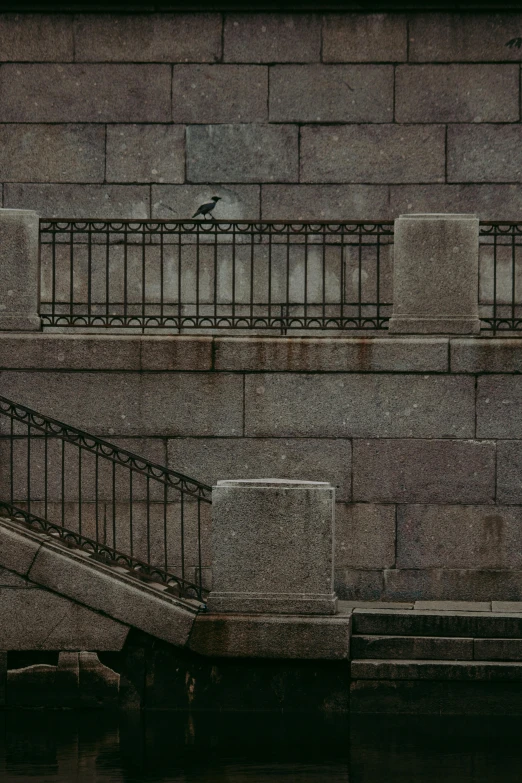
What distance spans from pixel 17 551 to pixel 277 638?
2254 mm

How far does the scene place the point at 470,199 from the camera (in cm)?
1606

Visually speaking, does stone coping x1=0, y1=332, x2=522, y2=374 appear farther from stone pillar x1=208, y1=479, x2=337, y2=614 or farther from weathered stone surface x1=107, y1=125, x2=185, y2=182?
weathered stone surface x1=107, y1=125, x2=185, y2=182

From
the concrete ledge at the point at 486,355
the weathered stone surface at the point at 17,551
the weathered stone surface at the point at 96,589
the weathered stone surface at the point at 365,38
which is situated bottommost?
the weathered stone surface at the point at 96,589

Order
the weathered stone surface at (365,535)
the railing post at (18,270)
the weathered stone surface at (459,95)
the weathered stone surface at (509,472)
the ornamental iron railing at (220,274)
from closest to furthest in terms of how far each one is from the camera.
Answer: the weathered stone surface at (509,472), the weathered stone surface at (365,535), the railing post at (18,270), the ornamental iron railing at (220,274), the weathered stone surface at (459,95)

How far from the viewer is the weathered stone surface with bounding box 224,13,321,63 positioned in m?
16.2

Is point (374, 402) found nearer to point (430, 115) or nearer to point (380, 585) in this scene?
point (380, 585)

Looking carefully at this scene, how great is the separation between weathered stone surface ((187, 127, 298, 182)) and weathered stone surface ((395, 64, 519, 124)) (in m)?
1.29

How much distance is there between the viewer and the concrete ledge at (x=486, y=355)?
13.4m

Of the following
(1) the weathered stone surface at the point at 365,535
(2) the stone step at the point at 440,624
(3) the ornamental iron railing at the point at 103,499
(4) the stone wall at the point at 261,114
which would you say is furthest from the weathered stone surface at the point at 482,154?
(2) the stone step at the point at 440,624

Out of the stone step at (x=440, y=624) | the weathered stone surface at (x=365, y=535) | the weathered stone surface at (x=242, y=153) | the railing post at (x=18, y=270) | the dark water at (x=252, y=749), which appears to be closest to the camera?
the dark water at (x=252, y=749)

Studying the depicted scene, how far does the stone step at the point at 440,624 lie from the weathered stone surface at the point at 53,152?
653 centimetres

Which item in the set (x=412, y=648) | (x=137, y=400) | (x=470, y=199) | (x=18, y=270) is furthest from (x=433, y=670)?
(x=470, y=199)

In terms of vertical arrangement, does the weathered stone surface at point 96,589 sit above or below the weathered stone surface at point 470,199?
below

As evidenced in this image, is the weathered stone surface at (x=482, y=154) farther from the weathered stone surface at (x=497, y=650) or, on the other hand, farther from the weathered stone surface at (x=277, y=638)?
the weathered stone surface at (x=277, y=638)
